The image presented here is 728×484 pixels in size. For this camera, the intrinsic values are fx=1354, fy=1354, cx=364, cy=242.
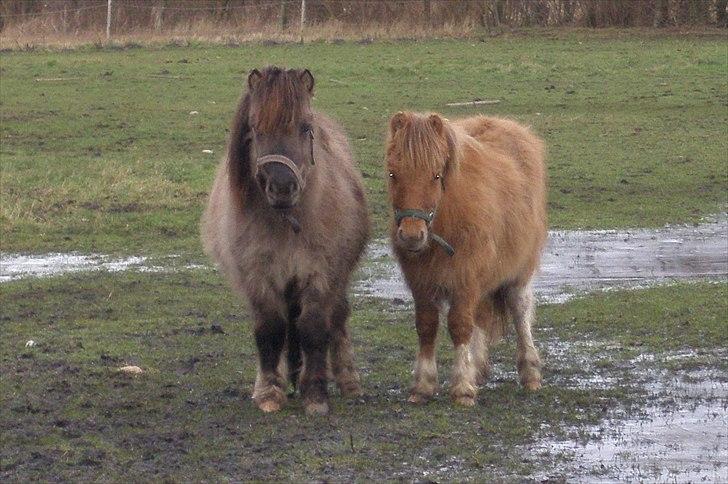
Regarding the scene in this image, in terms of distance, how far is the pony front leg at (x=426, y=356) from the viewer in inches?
275

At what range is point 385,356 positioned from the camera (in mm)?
8383

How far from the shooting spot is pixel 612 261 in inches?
448

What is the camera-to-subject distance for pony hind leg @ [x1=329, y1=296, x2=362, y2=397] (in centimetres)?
742

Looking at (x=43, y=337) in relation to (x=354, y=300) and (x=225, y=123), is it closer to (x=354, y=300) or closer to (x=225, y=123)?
(x=354, y=300)

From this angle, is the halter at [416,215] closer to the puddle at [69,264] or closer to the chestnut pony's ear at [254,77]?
the chestnut pony's ear at [254,77]

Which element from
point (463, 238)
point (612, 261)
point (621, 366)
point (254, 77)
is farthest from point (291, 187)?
point (612, 261)

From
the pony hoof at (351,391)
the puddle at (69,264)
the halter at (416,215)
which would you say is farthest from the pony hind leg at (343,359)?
the puddle at (69,264)

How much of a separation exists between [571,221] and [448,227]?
20.5 feet

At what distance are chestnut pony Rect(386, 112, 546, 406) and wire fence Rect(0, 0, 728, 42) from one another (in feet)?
74.3

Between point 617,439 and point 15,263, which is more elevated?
point 617,439

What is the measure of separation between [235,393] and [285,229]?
116 centimetres

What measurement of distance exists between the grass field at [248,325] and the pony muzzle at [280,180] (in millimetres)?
1108

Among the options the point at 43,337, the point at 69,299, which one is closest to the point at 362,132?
the point at 69,299

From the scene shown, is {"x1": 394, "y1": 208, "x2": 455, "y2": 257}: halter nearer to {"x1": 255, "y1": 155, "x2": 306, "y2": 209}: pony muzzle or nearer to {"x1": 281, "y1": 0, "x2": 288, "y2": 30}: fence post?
{"x1": 255, "y1": 155, "x2": 306, "y2": 209}: pony muzzle
